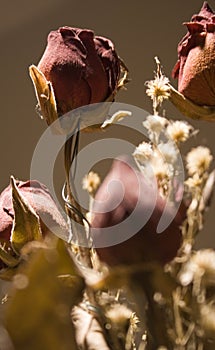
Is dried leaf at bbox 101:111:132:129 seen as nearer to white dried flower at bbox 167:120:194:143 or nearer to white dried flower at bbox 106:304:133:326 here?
white dried flower at bbox 167:120:194:143

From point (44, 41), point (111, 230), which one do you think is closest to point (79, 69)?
point (111, 230)

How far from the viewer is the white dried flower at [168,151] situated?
0.40 meters

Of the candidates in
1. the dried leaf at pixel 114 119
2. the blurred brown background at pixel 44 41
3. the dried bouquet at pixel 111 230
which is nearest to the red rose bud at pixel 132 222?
the dried bouquet at pixel 111 230

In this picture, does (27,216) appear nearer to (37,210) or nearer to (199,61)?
(37,210)

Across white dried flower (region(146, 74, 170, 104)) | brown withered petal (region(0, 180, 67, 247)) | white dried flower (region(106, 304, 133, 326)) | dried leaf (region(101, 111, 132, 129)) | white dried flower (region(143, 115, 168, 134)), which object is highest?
white dried flower (region(146, 74, 170, 104))

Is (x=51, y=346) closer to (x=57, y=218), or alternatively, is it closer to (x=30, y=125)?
(x=57, y=218)

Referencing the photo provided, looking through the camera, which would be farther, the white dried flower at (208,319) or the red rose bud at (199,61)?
the red rose bud at (199,61)

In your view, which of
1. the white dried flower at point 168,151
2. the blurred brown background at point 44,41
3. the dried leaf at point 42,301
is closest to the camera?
the dried leaf at point 42,301

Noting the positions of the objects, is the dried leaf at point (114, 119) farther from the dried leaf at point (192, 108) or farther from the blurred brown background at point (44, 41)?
the blurred brown background at point (44, 41)

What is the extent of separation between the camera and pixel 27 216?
41cm

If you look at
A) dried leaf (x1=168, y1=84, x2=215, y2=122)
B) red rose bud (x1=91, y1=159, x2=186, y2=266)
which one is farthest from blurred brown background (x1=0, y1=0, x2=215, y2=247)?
red rose bud (x1=91, y1=159, x2=186, y2=266)

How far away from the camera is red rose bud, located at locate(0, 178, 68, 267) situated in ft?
1.35

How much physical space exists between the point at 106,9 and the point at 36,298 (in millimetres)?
1336

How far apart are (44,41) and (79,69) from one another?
120cm
